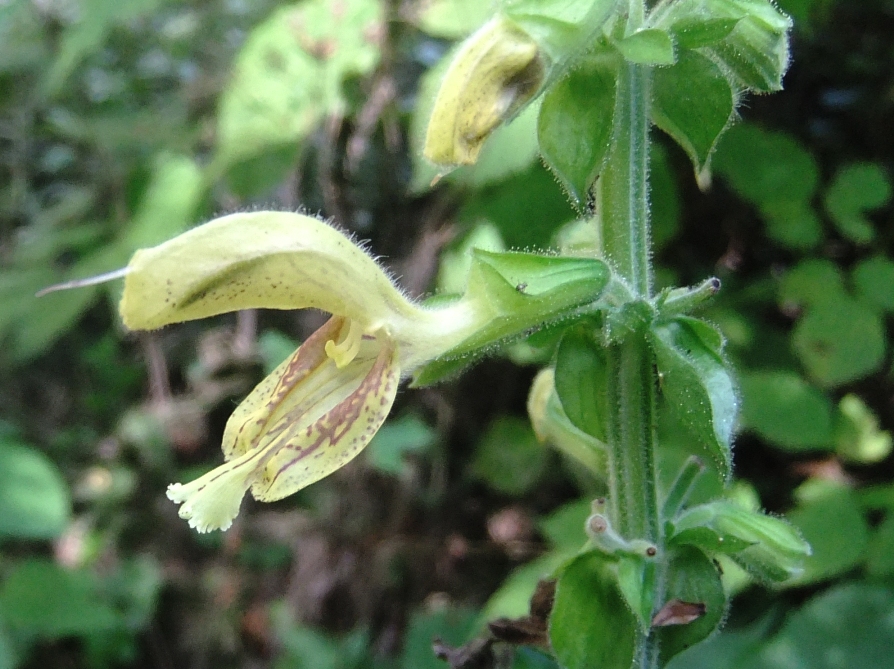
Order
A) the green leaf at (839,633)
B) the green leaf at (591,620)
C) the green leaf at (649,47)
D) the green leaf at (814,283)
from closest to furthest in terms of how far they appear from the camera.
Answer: the green leaf at (649,47) < the green leaf at (591,620) < the green leaf at (839,633) < the green leaf at (814,283)

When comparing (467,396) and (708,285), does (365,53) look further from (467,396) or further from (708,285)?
(708,285)

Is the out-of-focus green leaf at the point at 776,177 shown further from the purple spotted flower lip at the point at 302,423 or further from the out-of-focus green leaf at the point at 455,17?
the purple spotted flower lip at the point at 302,423

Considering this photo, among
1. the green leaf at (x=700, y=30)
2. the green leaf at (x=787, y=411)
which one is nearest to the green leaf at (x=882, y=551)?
the green leaf at (x=787, y=411)

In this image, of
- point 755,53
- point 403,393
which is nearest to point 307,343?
point 755,53

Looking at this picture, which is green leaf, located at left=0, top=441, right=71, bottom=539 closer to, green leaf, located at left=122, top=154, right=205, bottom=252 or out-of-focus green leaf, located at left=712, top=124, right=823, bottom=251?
green leaf, located at left=122, top=154, right=205, bottom=252

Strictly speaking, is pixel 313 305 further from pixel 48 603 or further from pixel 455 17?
pixel 48 603

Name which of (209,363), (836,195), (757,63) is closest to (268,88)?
(209,363)
